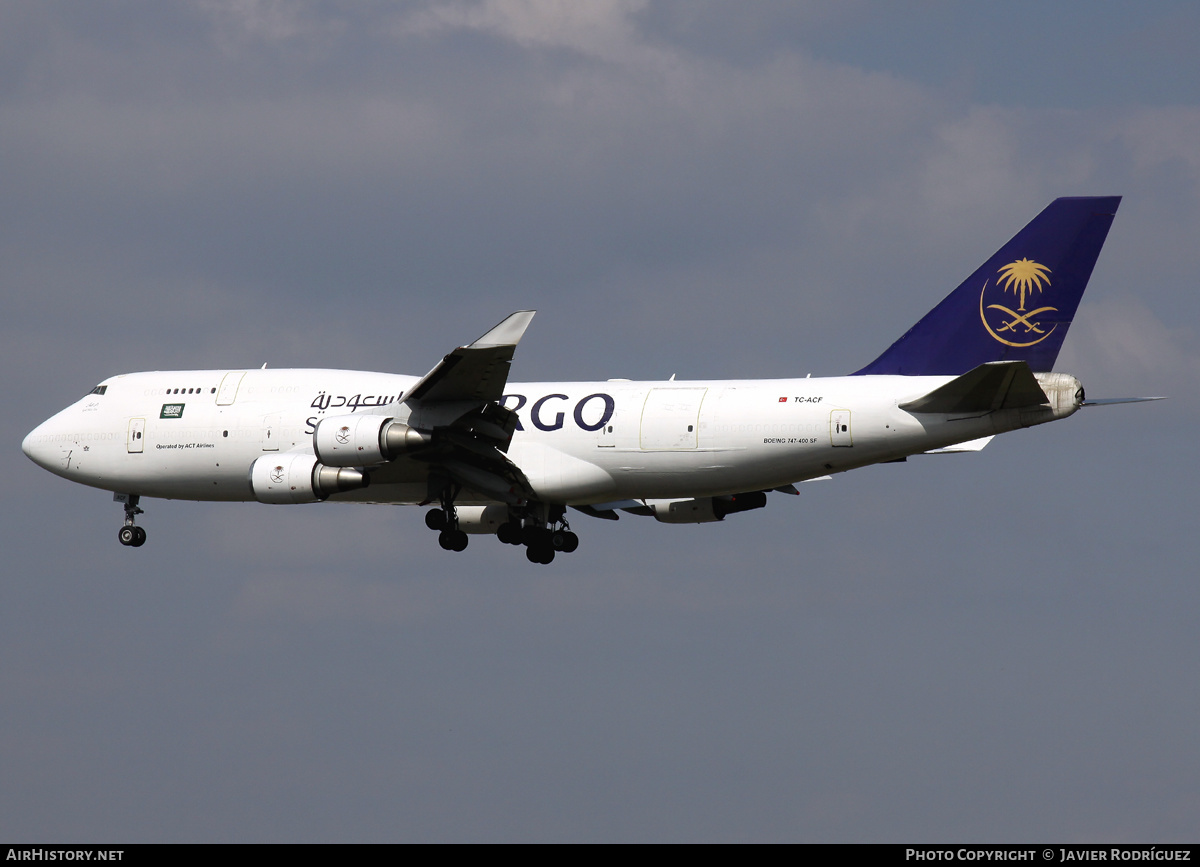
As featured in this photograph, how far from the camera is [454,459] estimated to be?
36.8 m

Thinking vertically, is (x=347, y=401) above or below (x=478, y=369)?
above

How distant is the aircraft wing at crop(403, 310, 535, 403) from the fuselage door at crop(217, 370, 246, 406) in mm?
6445

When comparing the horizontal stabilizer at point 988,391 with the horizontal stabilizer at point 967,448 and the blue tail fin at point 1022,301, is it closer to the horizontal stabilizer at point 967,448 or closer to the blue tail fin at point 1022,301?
the blue tail fin at point 1022,301

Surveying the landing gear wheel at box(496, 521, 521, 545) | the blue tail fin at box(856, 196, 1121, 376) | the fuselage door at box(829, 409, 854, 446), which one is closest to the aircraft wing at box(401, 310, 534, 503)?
the landing gear wheel at box(496, 521, 521, 545)

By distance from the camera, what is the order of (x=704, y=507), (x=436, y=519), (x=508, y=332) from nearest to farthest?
(x=508, y=332), (x=436, y=519), (x=704, y=507)

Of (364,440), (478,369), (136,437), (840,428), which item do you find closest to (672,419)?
(840,428)

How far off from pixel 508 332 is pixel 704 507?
10.8 meters

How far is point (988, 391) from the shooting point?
31.9 meters

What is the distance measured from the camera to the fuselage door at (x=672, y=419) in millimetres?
35250

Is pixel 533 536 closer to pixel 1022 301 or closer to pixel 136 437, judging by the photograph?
pixel 136 437

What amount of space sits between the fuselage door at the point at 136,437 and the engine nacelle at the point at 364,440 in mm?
7261

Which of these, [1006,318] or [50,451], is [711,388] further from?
[50,451]

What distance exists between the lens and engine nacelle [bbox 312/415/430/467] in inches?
1351

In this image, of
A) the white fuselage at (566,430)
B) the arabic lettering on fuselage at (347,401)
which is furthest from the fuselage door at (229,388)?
the arabic lettering on fuselage at (347,401)
